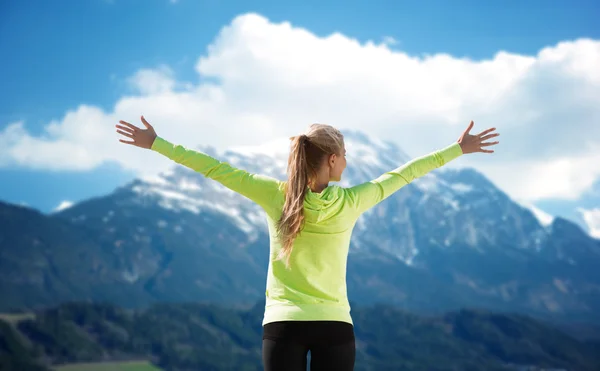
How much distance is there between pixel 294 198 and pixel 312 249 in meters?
0.35

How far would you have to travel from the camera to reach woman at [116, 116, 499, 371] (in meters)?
3.95

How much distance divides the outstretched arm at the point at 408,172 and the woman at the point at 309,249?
0.01 meters

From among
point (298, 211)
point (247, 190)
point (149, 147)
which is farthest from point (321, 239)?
point (149, 147)

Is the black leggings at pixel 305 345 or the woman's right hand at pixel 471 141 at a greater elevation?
the woman's right hand at pixel 471 141

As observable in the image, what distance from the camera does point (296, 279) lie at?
407cm

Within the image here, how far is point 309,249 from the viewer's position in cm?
412

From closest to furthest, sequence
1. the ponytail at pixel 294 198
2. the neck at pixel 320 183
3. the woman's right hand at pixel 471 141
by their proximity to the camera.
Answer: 1. the ponytail at pixel 294 198
2. the neck at pixel 320 183
3. the woman's right hand at pixel 471 141

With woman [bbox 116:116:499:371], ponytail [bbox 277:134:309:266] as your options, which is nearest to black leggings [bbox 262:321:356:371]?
woman [bbox 116:116:499:371]

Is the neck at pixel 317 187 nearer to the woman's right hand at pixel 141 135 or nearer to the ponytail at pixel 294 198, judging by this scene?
the ponytail at pixel 294 198

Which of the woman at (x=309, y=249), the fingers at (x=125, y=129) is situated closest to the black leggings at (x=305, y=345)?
the woman at (x=309, y=249)

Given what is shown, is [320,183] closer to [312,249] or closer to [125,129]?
[312,249]

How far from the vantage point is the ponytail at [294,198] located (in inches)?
158

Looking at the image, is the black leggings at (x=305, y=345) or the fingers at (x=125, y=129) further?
the fingers at (x=125, y=129)

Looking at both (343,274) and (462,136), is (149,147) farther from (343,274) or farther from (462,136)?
(462,136)
